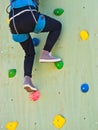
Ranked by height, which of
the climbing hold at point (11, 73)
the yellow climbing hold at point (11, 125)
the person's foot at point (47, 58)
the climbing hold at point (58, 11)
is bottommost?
the yellow climbing hold at point (11, 125)

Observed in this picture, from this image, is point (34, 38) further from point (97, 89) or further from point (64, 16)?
point (97, 89)

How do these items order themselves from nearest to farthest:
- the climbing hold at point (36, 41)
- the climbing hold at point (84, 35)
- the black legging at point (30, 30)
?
the black legging at point (30, 30) → the climbing hold at point (84, 35) → the climbing hold at point (36, 41)

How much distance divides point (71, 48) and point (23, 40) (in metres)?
0.32

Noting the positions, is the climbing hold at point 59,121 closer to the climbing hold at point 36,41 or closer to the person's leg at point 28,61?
the person's leg at point 28,61

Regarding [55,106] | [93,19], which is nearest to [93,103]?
[55,106]

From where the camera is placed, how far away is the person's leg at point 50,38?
2287 mm

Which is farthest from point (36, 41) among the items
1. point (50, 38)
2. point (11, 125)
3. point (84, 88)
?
point (11, 125)

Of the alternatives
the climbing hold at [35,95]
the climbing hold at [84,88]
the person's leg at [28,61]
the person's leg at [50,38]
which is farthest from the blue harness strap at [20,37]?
the climbing hold at [84,88]

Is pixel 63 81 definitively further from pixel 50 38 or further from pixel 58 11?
pixel 58 11

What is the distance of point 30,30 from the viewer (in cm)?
228

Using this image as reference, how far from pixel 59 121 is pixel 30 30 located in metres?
A: 0.60

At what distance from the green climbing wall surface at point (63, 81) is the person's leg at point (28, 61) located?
0.27ft

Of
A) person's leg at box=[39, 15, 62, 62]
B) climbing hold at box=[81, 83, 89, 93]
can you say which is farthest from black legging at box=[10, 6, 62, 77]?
climbing hold at box=[81, 83, 89, 93]

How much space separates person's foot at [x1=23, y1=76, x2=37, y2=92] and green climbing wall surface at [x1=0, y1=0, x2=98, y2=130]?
9 centimetres
